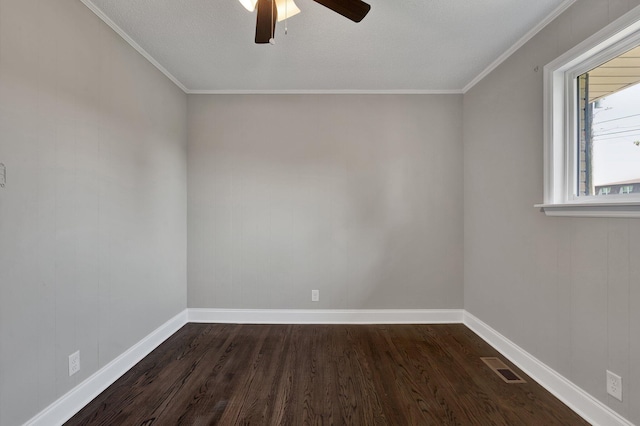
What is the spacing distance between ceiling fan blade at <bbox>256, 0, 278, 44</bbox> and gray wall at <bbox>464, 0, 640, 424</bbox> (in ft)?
6.03

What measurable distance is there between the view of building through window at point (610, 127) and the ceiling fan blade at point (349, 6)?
4.89ft

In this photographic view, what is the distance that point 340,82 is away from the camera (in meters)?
2.96

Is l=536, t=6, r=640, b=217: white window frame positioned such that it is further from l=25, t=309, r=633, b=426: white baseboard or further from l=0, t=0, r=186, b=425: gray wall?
l=0, t=0, r=186, b=425: gray wall

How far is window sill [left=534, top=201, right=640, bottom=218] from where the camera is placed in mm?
1455

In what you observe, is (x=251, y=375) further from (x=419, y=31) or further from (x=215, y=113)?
(x=419, y=31)

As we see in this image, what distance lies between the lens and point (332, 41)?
225 cm

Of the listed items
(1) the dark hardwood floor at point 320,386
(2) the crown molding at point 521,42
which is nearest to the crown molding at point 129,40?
(1) the dark hardwood floor at point 320,386

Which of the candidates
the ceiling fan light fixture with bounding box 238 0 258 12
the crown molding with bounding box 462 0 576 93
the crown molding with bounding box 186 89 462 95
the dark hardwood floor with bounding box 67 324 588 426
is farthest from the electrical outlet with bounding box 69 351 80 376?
the crown molding with bounding box 462 0 576 93

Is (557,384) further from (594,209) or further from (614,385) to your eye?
(594,209)

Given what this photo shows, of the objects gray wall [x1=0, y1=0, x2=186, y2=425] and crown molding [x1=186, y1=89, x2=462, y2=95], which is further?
crown molding [x1=186, y1=89, x2=462, y2=95]

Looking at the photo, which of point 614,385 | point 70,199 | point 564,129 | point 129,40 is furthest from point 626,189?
point 129,40

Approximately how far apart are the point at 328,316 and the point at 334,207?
119 cm

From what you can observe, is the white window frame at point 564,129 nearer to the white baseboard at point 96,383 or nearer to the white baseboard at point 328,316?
the white baseboard at point 328,316

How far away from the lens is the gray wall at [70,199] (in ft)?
4.68
